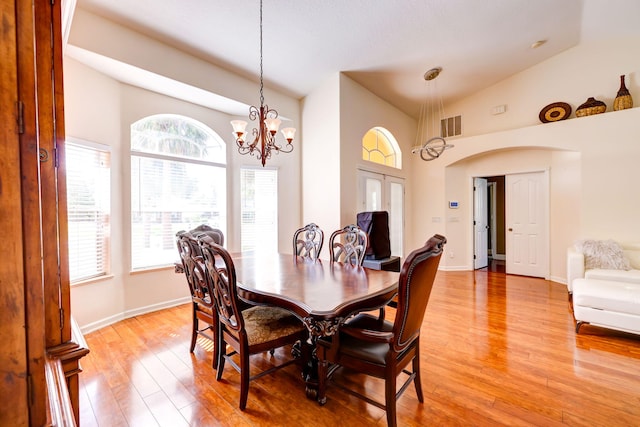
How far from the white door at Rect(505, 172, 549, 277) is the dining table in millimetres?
4726

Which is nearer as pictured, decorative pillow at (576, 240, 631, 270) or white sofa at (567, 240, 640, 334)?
white sofa at (567, 240, 640, 334)

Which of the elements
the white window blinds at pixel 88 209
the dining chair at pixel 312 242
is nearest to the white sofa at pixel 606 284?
the dining chair at pixel 312 242

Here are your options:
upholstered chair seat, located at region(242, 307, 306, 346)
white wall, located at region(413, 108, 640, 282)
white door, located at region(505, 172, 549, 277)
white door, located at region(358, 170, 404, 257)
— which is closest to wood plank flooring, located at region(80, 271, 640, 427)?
upholstered chair seat, located at region(242, 307, 306, 346)

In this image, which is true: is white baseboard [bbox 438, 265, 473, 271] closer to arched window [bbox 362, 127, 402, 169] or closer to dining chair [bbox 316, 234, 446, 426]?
→ arched window [bbox 362, 127, 402, 169]

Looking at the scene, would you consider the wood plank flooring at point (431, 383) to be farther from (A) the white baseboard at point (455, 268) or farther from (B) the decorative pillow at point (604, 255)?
(A) the white baseboard at point (455, 268)

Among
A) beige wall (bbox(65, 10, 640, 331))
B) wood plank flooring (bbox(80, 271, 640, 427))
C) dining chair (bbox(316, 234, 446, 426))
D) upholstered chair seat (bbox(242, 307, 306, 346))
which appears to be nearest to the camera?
dining chair (bbox(316, 234, 446, 426))

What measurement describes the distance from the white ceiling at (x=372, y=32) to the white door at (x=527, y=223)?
2.16 meters

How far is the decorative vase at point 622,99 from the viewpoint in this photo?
4.08m

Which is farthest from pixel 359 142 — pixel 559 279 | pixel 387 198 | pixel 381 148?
pixel 559 279

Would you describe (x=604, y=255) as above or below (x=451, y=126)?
below

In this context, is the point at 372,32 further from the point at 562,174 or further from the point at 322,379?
the point at 562,174

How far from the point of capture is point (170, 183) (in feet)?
12.5

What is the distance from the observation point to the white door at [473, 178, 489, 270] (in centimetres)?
603

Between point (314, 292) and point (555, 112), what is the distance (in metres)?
5.46
